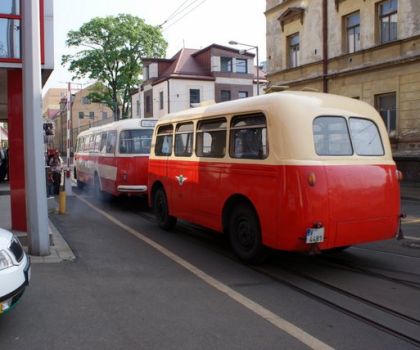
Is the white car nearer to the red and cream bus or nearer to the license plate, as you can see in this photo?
the license plate

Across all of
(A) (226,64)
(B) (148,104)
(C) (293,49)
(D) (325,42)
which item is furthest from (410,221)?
(B) (148,104)

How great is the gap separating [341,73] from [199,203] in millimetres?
18138

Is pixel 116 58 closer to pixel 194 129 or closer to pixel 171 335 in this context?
pixel 194 129

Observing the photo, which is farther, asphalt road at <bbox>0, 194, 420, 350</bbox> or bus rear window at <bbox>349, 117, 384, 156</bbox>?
bus rear window at <bbox>349, 117, 384, 156</bbox>

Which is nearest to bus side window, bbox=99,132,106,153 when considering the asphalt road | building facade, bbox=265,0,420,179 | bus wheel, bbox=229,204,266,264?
the asphalt road

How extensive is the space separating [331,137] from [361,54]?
719 inches

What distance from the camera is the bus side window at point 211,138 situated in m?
8.10

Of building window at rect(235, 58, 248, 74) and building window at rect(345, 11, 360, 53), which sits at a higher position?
building window at rect(235, 58, 248, 74)

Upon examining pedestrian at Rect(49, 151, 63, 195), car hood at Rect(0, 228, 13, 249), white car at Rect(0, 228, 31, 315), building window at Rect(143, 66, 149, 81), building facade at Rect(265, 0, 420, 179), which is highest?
building window at Rect(143, 66, 149, 81)

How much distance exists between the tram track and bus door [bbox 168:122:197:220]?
4.96 ft

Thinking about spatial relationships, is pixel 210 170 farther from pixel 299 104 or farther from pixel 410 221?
pixel 410 221

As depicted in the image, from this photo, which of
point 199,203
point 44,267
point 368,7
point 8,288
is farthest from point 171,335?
point 368,7

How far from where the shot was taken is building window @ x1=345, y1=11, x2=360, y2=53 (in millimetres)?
24328

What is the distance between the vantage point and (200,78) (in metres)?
49.8
